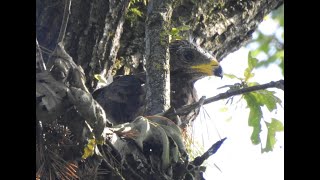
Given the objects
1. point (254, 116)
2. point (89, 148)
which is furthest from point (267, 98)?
point (89, 148)

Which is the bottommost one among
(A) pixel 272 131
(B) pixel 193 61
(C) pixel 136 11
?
(A) pixel 272 131

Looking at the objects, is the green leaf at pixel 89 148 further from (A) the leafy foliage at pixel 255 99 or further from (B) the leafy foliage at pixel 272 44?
(B) the leafy foliage at pixel 272 44

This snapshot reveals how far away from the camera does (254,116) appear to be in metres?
3.44

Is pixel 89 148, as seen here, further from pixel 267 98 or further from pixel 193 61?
pixel 193 61

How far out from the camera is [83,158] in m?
2.46

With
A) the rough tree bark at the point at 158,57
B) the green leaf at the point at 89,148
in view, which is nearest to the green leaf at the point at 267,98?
the rough tree bark at the point at 158,57

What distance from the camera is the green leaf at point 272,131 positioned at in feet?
11.5

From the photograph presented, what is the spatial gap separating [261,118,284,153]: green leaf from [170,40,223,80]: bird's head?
1.17 feet

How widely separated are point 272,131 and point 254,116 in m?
0.16

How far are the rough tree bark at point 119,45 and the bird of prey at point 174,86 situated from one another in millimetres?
91

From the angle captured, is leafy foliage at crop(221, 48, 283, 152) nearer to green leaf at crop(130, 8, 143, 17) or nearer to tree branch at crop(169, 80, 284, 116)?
tree branch at crop(169, 80, 284, 116)

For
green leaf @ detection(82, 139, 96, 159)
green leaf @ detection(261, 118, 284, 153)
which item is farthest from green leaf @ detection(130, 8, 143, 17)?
green leaf @ detection(82, 139, 96, 159)

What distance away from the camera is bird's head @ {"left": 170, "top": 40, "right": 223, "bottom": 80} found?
353cm

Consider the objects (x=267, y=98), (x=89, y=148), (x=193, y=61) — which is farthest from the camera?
(x=193, y=61)
